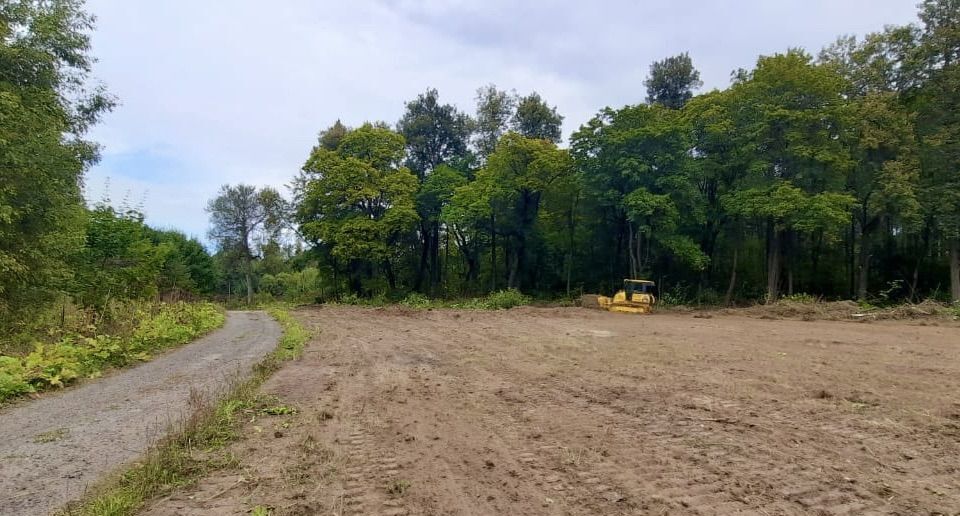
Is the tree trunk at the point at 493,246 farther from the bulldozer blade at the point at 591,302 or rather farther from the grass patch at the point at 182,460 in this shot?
the grass patch at the point at 182,460

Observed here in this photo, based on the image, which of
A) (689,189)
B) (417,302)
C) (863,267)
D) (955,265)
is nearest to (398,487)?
(689,189)

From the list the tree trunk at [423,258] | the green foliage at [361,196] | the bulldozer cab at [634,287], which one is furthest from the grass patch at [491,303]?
the tree trunk at [423,258]

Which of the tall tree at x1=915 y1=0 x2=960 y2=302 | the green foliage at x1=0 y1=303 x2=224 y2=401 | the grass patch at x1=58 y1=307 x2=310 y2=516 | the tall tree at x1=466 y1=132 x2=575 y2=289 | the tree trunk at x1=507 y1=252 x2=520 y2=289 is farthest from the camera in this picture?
the tree trunk at x1=507 y1=252 x2=520 y2=289

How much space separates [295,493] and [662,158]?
26.1 metres

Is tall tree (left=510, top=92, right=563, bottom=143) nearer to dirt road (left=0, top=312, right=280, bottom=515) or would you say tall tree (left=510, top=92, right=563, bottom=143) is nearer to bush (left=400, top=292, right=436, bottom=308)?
bush (left=400, top=292, right=436, bottom=308)

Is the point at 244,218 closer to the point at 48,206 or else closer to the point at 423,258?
the point at 423,258

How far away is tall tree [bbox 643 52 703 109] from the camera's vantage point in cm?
3441

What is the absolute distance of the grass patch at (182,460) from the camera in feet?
11.2

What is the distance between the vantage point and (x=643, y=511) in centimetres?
333

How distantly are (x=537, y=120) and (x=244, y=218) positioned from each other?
1247 inches

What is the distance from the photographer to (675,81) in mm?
34625

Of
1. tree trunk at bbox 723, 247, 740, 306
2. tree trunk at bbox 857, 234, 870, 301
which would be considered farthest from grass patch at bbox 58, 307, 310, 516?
tree trunk at bbox 857, 234, 870, 301

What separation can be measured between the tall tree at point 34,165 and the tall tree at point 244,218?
3669 centimetres

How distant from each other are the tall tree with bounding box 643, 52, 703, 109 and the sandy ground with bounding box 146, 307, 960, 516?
28580 mm
